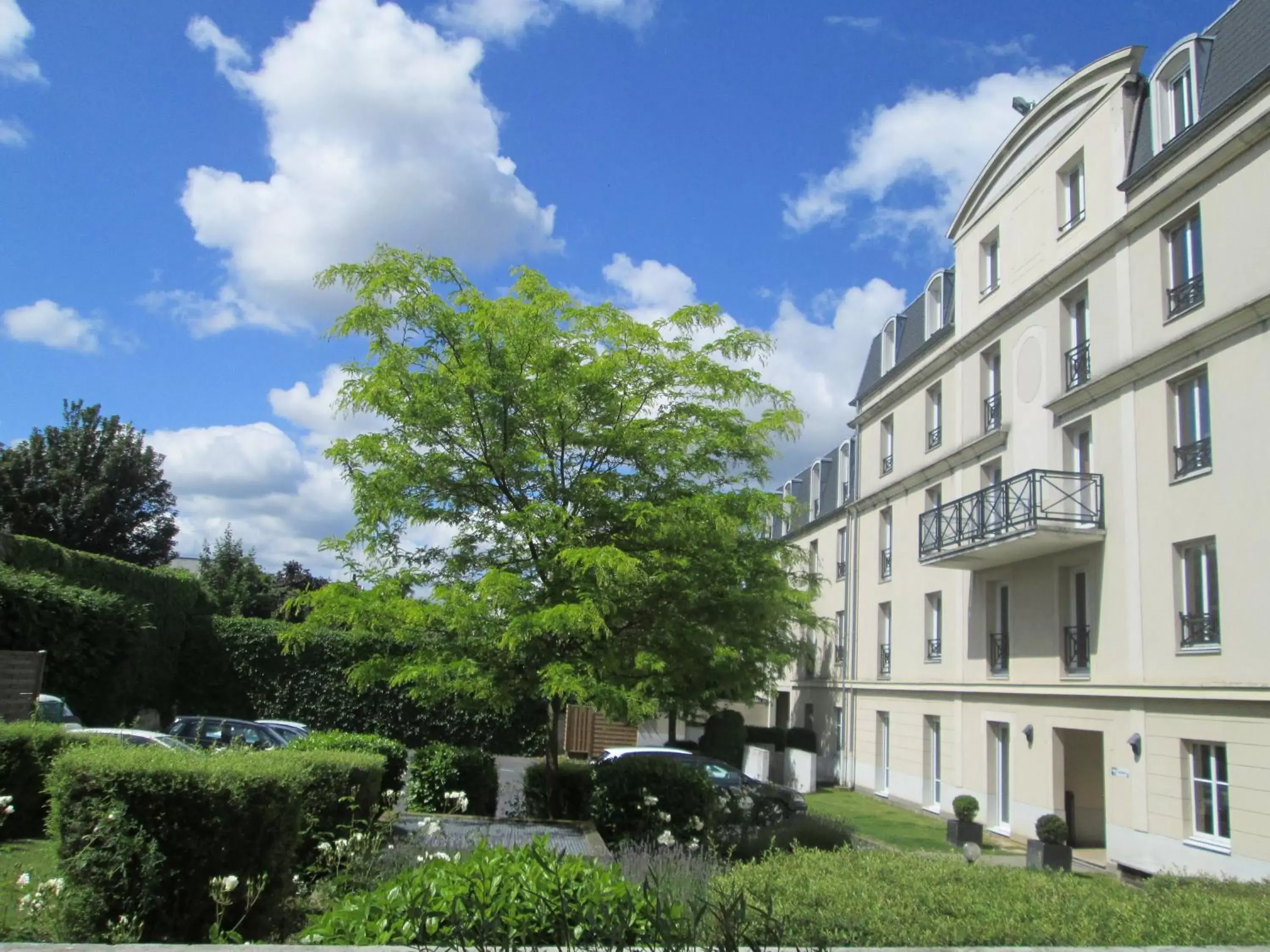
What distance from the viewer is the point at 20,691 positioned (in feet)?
41.9

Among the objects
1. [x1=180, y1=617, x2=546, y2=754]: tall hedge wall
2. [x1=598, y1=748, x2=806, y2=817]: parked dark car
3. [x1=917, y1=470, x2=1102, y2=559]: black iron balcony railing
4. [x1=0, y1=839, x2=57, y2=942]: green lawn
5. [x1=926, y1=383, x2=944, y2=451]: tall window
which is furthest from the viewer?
[x1=180, y1=617, x2=546, y2=754]: tall hedge wall

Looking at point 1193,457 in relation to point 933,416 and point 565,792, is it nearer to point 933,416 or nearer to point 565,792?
point 933,416

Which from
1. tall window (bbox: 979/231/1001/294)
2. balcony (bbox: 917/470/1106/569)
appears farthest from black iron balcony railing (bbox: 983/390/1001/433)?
tall window (bbox: 979/231/1001/294)

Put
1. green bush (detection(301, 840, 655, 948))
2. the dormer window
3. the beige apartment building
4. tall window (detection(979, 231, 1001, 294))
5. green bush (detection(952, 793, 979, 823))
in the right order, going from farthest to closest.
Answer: the dormer window < tall window (detection(979, 231, 1001, 294)) < green bush (detection(952, 793, 979, 823)) < the beige apartment building < green bush (detection(301, 840, 655, 948))

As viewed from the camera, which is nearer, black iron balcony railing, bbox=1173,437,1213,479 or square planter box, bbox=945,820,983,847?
black iron balcony railing, bbox=1173,437,1213,479

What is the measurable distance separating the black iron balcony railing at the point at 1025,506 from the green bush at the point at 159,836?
14412 mm

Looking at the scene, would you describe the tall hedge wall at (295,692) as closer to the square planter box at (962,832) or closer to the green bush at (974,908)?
the square planter box at (962,832)

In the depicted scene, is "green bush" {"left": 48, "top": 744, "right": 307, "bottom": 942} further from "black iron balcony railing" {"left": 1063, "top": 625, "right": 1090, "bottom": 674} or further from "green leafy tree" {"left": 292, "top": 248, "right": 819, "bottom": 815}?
"black iron balcony railing" {"left": 1063, "top": 625, "right": 1090, "bottom": 674}

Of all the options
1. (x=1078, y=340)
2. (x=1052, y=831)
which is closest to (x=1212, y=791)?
(x=1052, y=831)

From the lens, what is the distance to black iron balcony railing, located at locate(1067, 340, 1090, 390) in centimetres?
1789

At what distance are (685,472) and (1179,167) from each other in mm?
9657

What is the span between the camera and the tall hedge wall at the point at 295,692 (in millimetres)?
26484

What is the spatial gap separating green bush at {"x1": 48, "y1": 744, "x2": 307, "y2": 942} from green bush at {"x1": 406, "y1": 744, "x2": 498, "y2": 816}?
26.0 feet

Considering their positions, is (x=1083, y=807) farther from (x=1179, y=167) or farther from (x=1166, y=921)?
(x=1166, y=921)
